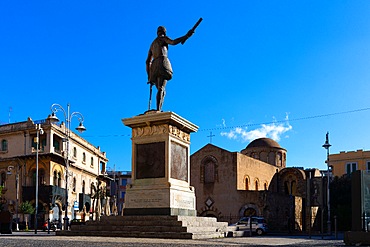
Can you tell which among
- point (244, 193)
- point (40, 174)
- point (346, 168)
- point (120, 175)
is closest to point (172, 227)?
point (244, 193)

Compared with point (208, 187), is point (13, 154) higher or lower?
higher

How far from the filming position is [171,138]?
17531 mm

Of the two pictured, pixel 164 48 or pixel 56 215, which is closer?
pixel 164 48

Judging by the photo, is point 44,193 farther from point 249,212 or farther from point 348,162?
point 348,162

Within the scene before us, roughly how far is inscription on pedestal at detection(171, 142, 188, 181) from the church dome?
4941cm

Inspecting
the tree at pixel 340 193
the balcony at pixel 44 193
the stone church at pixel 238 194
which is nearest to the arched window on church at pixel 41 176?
the balcony at pixel 44 193

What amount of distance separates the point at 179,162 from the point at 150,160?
107 centimetres

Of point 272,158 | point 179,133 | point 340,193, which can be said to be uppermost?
point 272,158

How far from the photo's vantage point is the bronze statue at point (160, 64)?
19078 mm

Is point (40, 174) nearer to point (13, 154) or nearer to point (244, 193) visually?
point (13, 154)

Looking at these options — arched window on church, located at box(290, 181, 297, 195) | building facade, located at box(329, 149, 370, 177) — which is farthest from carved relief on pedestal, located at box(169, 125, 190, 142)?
building facade, located at box(329, 149, 370, 177)

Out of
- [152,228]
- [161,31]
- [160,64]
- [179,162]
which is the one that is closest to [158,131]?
[179,162]

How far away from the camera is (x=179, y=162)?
18.1m

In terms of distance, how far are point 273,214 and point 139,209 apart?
33.7 metres
